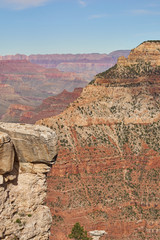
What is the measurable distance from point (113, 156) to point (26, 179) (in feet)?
213

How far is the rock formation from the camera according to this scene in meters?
74.6

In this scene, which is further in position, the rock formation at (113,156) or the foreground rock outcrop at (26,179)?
the rock formation at (113,156)

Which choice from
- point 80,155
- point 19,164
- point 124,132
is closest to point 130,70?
point 124,132

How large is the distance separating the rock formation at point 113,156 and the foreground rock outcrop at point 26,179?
163 ft

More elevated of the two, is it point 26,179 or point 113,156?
point 26,179

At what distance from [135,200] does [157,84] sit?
39.2 m

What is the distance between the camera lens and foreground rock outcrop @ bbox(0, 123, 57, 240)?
68.0ft

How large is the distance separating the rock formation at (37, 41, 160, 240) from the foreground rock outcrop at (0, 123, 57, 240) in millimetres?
49709

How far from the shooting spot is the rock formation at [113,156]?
245ft

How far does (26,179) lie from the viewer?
22.3m

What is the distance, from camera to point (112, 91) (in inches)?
3967

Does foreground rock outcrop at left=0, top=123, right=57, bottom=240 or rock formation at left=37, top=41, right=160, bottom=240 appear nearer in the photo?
foreground rock outcrop at left=0, top=123, right=57, bottom=240

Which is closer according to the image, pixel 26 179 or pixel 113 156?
pixel 26 179

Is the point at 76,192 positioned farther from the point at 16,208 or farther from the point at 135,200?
the point at 16,208
